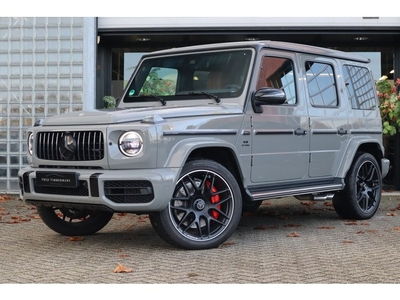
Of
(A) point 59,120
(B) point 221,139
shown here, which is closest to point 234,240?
(B) point 221,139

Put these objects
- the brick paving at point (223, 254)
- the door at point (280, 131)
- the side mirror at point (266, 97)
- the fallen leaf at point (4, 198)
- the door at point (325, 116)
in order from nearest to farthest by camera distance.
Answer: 1. the brick paving at point (223, 254)
2. the side mirror at point (266, 97)
3. the door at point (280, 131)
4. the door at point (325, 116)
5. the fallen leaf at point (4, 198)

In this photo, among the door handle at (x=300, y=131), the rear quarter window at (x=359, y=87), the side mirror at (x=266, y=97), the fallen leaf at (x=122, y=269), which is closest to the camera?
the fallen leaf at (x=122, y=269)

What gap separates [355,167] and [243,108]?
88.3 inches

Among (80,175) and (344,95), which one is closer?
(80,175)

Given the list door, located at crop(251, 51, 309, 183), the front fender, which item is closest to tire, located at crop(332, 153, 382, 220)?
door, located at crop(251, 51, 309, 183)

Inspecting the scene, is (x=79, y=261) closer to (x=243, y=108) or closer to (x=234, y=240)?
(x=234, y=240)

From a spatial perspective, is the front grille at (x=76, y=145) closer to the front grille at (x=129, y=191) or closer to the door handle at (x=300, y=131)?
the front grille at (x=129, y=191)

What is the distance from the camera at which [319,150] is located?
7.02 meters

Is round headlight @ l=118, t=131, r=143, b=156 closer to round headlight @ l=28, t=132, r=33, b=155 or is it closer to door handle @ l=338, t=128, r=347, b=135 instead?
round headlight @ l=28, t=132, r=33, b=155

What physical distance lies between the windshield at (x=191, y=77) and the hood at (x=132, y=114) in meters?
0.33

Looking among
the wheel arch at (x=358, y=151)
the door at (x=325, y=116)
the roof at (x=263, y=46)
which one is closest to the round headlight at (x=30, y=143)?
the roof at (x=263, y=46)

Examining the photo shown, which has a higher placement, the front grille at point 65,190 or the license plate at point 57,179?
the license plate at point 57,179

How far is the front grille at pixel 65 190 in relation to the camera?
5.38 metres

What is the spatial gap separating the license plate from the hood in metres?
0.46
